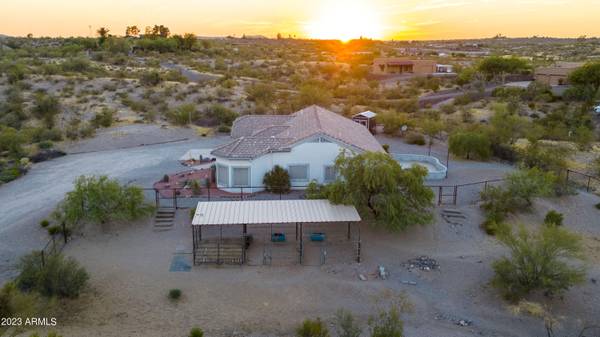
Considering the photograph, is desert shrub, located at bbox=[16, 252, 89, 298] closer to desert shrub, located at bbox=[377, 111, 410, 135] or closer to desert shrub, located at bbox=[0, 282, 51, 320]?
desert shrub, located at bbox=[0, 282, 51, 320]

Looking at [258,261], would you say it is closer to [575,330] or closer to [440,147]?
[575,330]

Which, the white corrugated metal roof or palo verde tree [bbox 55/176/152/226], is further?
palo verde tree [bbox 55/176/152/226]

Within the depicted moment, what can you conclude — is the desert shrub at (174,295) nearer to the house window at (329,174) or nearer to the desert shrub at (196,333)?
the desert shrub at (196,333)

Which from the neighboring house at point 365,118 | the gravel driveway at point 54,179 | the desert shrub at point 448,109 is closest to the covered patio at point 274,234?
the gravel driveway at point 54,179

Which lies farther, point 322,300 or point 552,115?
point 552,115

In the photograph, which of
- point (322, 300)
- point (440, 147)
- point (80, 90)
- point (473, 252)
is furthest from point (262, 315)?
point (80, 90)

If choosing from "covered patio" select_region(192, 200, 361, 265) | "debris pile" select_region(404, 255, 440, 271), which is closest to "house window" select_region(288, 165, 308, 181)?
"covered patio" select_region(192, 200, 361, 265)

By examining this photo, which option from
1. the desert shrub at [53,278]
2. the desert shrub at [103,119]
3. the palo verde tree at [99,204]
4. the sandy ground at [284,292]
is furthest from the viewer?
the desert shrub at [103,119]
